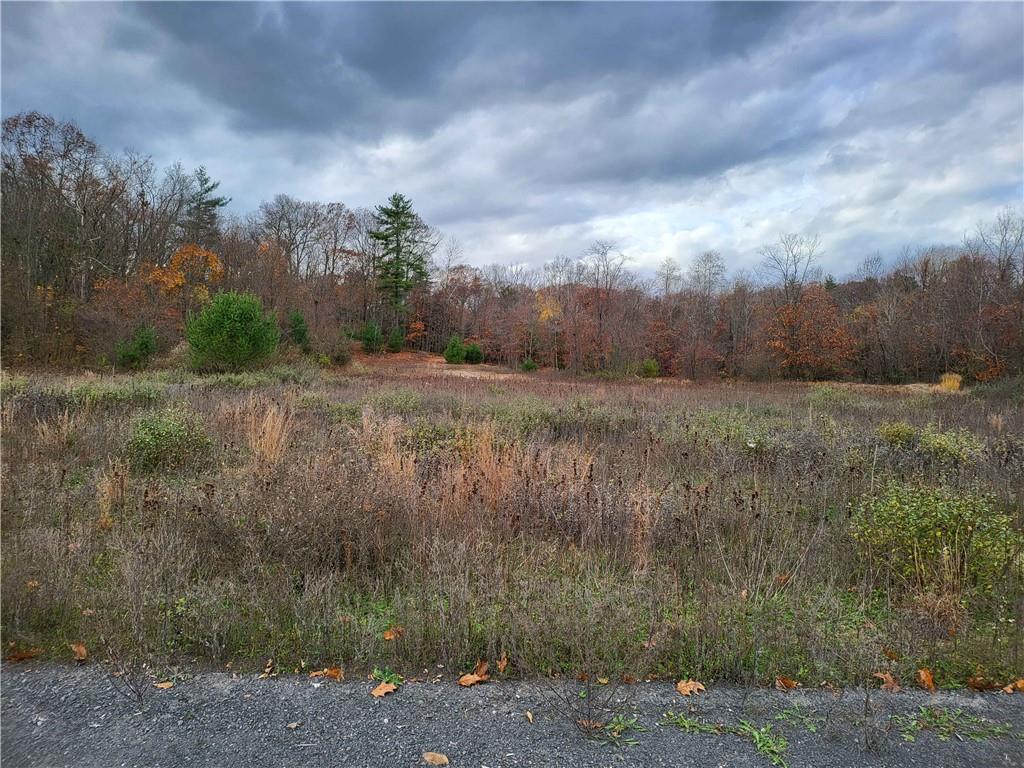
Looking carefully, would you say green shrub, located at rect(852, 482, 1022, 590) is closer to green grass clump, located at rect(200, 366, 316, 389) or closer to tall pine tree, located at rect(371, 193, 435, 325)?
green grass clump, located at rect(200, 366, 316, 389)

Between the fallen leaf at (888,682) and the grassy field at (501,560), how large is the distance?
5 centimetres

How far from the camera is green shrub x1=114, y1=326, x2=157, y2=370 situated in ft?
72.3

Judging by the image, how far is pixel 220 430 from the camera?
27.4 feet

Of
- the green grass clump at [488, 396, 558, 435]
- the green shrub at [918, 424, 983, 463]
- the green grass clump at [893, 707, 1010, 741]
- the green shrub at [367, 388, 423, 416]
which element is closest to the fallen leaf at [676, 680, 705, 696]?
the green grass clump at [893, 707, 1010, 741]

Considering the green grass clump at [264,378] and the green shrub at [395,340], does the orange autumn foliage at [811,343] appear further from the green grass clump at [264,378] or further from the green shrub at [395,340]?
the green grass clump at [264,378]

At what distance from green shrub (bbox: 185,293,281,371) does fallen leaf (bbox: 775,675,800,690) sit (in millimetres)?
20243

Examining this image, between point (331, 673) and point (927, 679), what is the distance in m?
2.92

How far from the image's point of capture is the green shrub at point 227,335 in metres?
19.4

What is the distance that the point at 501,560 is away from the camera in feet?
12.1

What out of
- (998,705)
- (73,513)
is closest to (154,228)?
(73,513)

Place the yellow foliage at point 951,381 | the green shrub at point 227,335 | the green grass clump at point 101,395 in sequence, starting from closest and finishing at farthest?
the green grass clump at point 101,395 → the green shrub at point 227,335 → the yellow foliage at point 951,381

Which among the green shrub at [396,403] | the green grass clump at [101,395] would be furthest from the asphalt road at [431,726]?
the green grass clump at [101,395]

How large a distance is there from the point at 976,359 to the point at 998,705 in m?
34.6

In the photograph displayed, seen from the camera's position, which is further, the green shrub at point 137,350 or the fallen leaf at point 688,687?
the green shrub at point 137,350
